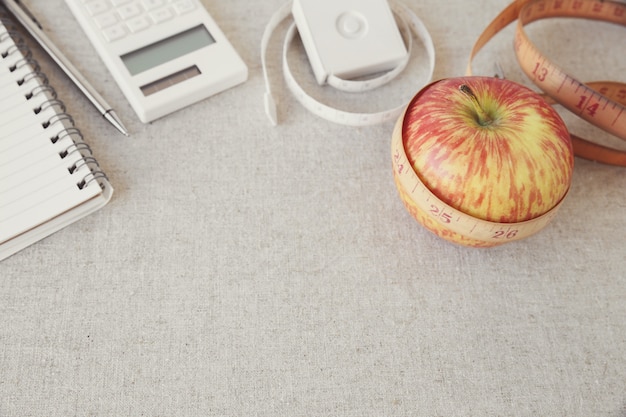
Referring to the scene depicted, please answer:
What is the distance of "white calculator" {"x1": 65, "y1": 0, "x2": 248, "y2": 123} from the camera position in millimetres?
798

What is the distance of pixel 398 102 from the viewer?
2.77 ft

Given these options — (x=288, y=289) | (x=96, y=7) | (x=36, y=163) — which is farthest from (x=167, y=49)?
(x=288, y=289)

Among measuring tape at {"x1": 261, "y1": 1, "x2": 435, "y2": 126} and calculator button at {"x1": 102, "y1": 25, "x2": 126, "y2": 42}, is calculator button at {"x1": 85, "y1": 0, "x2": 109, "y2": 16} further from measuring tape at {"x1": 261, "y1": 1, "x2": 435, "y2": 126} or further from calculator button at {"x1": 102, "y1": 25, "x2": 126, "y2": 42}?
measuring tape at {"x1": 261, "y1": 1, "x2": 435, "y2": 126}

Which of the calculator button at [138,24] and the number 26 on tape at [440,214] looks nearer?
the number 26 on tape at [440,214]

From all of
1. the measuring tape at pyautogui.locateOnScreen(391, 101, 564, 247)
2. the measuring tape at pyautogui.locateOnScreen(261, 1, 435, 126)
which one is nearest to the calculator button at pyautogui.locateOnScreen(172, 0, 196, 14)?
the measuring tape at pyautogui.locateOnScreen(261, 1, 435, 126)

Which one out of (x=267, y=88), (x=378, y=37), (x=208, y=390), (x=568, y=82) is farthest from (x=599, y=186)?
(x=208, y=390)

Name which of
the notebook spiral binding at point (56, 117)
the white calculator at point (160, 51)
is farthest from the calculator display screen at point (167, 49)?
the notebook spiral binding at point (56, 117)

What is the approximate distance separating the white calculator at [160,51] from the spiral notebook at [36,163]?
9cm

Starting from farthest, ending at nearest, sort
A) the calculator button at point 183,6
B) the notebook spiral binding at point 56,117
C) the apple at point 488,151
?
the calculator button at point 183,6
the notebook spiral binding at point 56,117
the apple at point 488,151

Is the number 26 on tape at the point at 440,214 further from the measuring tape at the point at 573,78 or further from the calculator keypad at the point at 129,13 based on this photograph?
the calculator keypad at the point at 129,13

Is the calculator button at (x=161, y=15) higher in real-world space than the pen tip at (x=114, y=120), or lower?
higher

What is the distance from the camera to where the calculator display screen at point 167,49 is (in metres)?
0.81

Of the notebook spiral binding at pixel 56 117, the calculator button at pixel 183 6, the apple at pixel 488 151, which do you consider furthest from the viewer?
the calculator button at pixel 183 6

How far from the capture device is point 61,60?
0.81 meters
